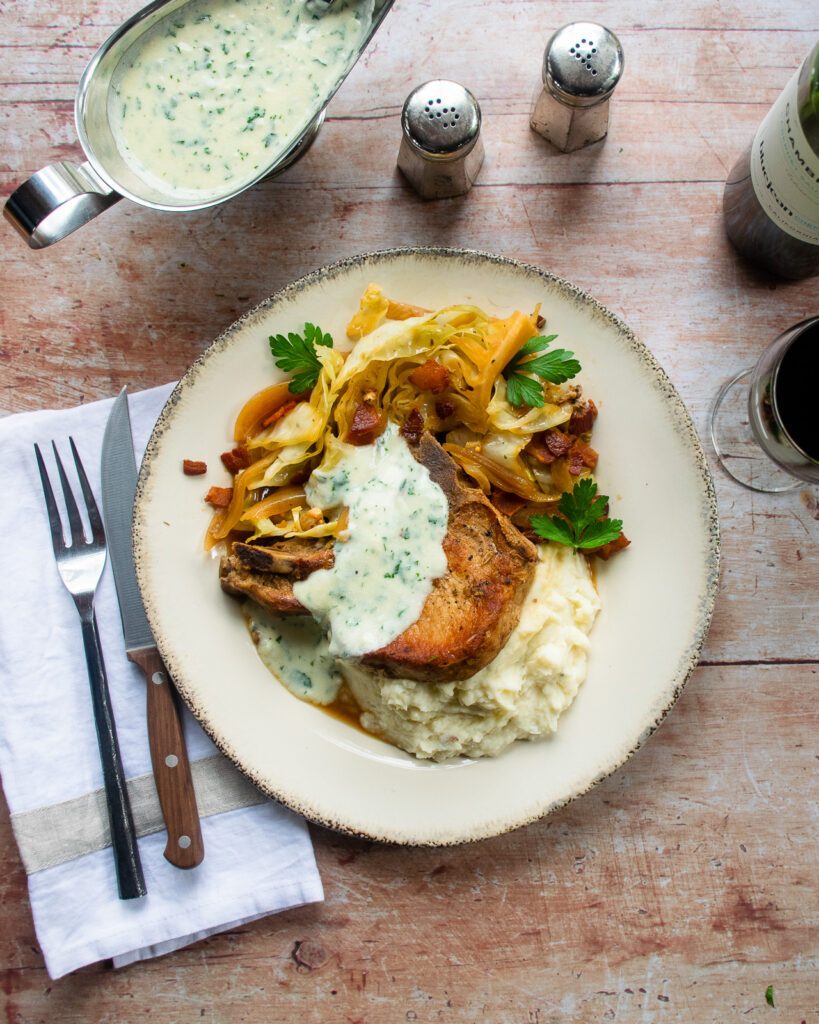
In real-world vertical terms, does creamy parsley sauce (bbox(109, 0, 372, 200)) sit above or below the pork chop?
above

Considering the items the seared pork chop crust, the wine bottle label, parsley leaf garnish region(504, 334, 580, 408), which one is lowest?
the seared pork chop crust

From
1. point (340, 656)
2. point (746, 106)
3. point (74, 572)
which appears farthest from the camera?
point (746, 106)

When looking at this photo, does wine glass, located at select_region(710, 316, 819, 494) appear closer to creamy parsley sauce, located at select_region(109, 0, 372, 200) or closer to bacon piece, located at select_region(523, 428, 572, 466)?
bacon piece, located at select_region(523, 428, 572, 466)

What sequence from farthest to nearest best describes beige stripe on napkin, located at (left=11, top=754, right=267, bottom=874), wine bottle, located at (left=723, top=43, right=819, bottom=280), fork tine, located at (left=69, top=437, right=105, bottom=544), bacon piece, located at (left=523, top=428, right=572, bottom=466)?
fork tine, located at (left=69, top=437, right=105, bottom=544) < beige stripe on napkin, located at (left=11, top=754, right=267, bottom=874) < bacon piece, located at (left=523, top=428, right=572, bottom=466) < wine bottle, located at (left=723, top=43, right=819, bottom=280)

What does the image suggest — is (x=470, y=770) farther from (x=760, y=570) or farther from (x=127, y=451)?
(x=127, y=451)

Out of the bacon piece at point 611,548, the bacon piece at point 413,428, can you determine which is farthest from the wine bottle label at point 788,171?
the bacon piece at point 413,428

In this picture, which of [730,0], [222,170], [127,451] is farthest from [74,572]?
[730,0]

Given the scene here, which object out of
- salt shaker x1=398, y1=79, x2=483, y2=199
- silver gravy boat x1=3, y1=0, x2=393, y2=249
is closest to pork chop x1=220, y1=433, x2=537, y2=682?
salt shaker x1=398, y1=79, x2=483, y2=199
